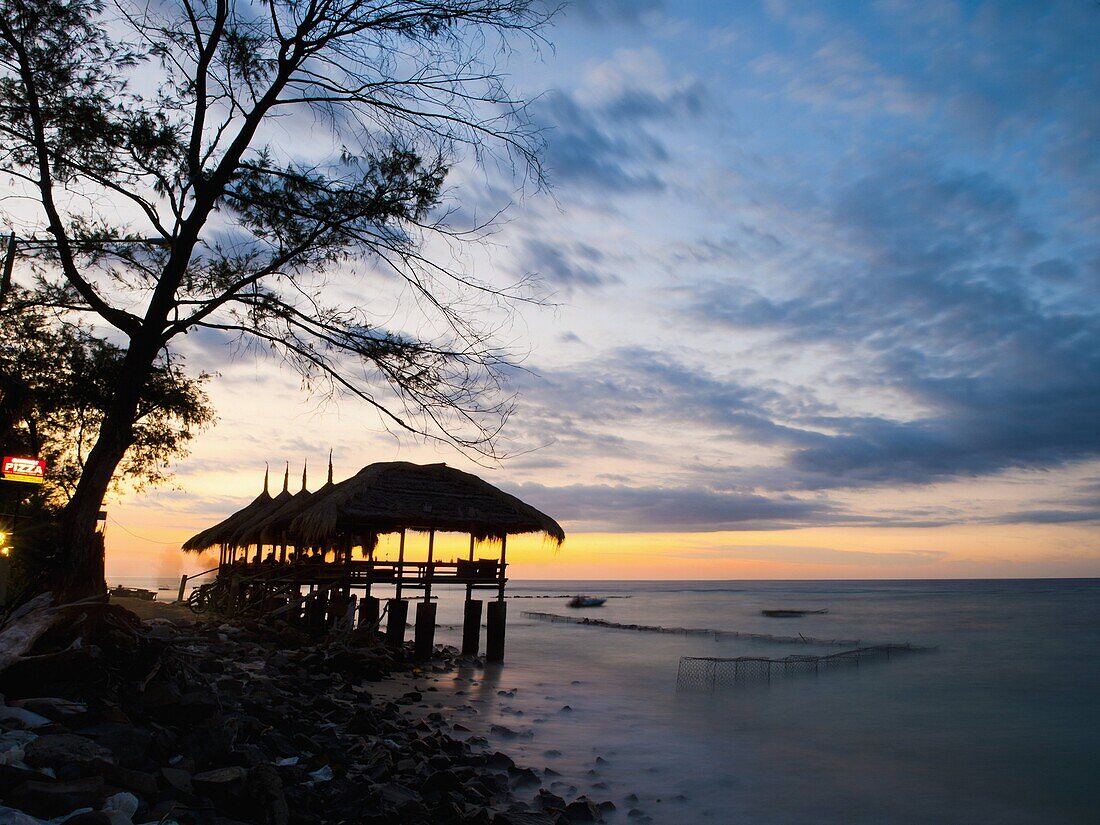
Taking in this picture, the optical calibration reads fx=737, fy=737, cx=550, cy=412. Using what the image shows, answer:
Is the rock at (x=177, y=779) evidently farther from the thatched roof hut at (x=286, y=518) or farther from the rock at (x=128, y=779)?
the thatched roof hut at (x=286, y=518)

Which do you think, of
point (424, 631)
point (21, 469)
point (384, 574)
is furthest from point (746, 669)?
point (21, 469)

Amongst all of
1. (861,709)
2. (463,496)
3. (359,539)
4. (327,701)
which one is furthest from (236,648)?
(861,709)

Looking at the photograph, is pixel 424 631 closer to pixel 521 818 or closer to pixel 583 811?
pixel 583 811

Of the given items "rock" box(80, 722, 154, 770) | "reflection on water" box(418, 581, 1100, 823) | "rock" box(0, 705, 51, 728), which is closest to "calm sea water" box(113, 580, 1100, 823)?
"reflection on water" box(418, 581, 1100, 823)

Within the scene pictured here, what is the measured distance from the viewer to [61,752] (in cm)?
432

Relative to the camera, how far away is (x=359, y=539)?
1021 inches

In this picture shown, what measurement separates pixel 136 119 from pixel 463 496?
13311 mm

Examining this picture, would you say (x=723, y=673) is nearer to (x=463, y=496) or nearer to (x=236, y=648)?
(x=463, y=496)

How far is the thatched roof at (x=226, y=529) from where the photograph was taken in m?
24.3

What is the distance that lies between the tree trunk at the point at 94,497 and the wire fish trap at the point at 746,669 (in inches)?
630

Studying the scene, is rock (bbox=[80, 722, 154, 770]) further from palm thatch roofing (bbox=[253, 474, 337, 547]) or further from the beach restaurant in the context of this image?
palm thatch roofing (bbox=[253, 474, 337, 547])

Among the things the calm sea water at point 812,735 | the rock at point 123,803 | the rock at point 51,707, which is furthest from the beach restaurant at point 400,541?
the rock at point 123,803

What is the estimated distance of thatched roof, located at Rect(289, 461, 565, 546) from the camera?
17.6 metres

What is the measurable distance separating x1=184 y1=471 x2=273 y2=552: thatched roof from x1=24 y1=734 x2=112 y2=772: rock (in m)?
20.3
